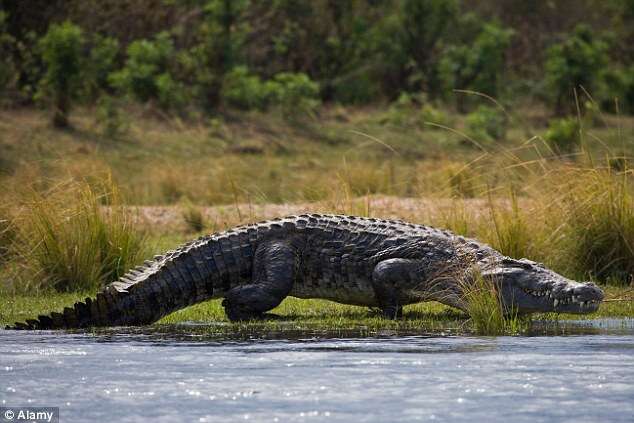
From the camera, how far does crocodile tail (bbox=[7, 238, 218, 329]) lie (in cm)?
775

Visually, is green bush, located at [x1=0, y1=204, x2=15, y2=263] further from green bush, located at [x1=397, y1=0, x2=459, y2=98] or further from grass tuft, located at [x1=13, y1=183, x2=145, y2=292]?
green bush, located at [x1=397, y1=0, x2=459, y2=98]

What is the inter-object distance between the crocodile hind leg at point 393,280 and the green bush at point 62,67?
43.3 ft

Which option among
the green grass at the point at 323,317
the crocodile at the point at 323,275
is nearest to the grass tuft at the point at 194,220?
the green grass at the point at 323,317

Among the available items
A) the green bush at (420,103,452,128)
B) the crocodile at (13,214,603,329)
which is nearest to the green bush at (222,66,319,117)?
the green bush at (420,103,452,128)

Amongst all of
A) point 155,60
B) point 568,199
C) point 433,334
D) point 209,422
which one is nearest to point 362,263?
point 433,334

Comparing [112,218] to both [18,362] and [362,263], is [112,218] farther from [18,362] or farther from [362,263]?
[18,362]

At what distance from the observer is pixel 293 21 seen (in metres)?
28.1

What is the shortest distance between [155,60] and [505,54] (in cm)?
1217

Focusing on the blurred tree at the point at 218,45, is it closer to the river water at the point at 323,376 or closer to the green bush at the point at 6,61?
the green bush at the point at 6,61

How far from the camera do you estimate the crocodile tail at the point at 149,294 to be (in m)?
7.75

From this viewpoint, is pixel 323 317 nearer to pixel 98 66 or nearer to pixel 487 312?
pixel 487 312
